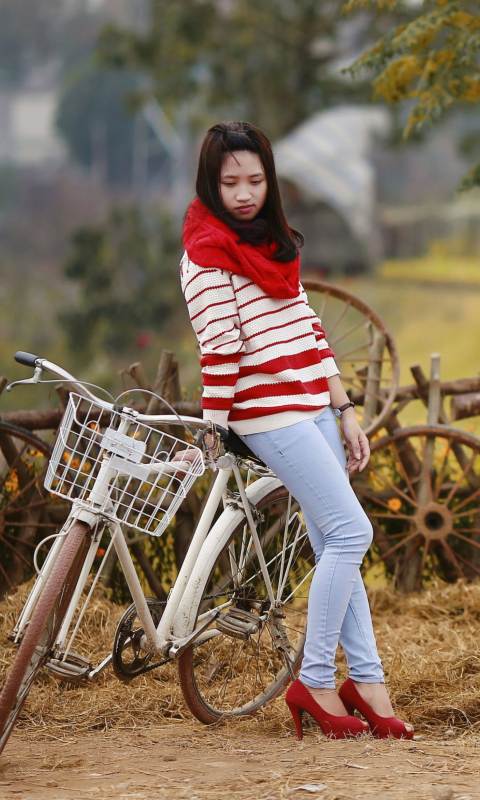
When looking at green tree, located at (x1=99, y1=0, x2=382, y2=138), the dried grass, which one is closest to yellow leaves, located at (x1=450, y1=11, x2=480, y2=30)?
the dried grass

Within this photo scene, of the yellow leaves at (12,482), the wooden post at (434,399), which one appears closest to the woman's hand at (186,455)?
the yellow leaves at (12,482)

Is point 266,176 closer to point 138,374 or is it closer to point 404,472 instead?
point 138,374

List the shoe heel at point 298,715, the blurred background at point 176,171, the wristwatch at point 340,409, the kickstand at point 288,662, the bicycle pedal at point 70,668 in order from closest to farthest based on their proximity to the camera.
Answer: the bicycle pedal at point 70,668, the shoe heel at point 298,715, the wristwatch at point 340,409, the kickstand at point 288,662, the blurred background at point 176,171

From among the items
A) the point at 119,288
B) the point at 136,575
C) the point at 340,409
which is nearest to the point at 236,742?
the point at 136,575

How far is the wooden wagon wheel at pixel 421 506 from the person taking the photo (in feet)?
12.7

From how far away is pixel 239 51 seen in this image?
10703 millimetres

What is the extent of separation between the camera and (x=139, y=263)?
12.0 metres

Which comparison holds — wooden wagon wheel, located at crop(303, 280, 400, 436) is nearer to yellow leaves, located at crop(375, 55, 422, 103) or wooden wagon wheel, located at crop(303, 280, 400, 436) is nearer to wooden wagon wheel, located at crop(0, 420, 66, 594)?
yellow leaves, located at crop(375, 55, 422, 103)

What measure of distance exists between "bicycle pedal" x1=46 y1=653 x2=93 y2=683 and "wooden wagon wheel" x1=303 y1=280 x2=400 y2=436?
165 centimetres

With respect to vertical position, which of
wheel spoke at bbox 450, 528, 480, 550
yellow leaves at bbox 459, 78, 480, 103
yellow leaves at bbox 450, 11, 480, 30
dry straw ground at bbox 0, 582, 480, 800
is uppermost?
yellow leaves at bbox 450, 11, 480, 30

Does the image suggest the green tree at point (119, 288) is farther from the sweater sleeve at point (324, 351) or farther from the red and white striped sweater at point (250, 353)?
the red and white striped sweater at point (250, 353)

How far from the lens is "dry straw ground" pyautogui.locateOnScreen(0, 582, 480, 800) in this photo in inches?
83.3

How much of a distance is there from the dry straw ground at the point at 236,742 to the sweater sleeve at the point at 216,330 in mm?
892

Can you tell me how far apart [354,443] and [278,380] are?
0.33m
